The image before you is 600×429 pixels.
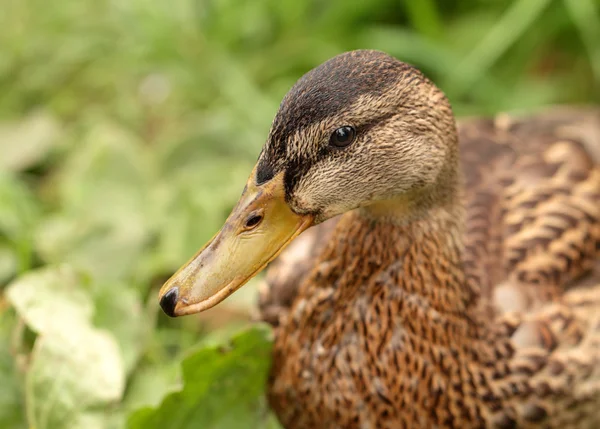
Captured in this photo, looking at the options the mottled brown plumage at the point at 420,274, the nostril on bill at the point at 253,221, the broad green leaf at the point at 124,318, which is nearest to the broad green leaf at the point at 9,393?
the broad green leaf at the point at 124,318

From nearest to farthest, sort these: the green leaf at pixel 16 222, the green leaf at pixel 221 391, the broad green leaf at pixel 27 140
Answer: the green leaf at pixel 221 391 → the green leaf at pixel 16 222 → the broad green leaf at pixel 27 140

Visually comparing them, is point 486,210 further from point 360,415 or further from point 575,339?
point 360,415

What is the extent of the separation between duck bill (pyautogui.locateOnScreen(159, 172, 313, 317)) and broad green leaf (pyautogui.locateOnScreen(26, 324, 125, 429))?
0.44 m

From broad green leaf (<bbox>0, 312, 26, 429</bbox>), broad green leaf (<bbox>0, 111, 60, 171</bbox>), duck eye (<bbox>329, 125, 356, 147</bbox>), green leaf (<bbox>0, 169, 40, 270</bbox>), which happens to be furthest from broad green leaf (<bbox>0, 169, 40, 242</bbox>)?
duck eye (<bbox>329, 125, 356, 147</bbox>)

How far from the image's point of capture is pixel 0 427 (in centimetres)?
166

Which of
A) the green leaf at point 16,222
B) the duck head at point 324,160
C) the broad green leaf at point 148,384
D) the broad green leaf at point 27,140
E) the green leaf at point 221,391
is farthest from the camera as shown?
the broad green leaf at point 27,140

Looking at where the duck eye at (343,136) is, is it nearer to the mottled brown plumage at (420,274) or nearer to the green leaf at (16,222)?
the mottled brown plumage at (420,274)

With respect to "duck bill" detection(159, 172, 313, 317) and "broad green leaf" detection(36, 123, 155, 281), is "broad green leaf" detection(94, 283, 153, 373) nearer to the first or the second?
"broad green leaf" detection(36, 123, 155, 281)

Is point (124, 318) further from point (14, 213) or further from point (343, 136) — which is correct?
point (343, 136)

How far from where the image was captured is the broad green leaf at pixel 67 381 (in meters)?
1.62

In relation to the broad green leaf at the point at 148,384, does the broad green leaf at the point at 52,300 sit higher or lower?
higher

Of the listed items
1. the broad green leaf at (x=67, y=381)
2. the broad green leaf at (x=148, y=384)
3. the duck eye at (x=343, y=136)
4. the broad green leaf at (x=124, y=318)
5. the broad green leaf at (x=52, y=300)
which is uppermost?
the duck eye at (x=343, y=136)

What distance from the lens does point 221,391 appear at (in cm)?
166

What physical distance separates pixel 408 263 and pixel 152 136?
140 centimetres
